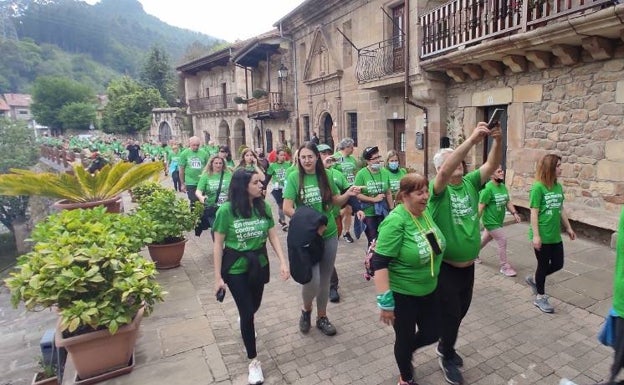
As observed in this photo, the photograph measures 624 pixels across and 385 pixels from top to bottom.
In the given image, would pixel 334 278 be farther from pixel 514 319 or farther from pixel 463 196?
pixel 463 196

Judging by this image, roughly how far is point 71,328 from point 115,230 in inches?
62.5

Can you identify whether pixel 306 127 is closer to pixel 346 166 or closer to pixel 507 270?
pixel 346 166

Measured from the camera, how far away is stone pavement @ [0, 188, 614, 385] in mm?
3301

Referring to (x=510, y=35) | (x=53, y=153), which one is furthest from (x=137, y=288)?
(x=53, y=153)

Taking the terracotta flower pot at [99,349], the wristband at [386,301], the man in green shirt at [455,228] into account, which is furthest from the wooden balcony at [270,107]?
the wristband at [386,301]

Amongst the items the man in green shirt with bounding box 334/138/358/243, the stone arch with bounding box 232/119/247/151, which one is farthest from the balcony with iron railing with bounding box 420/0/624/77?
the stone arch with bounding box 232/119/247/151

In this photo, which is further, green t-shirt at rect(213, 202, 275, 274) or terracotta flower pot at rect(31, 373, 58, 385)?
terracotta flower pot at rect(31, 373, 58, 385)

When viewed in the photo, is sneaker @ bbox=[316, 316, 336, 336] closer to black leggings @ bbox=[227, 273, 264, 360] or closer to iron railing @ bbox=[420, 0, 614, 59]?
black leggings @ bbox=[227, 273, 264, 360]

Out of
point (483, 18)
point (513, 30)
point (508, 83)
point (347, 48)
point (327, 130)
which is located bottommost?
point (327, 130)

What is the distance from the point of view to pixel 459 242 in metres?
2.91

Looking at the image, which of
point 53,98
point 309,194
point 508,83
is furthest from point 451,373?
point 53,98

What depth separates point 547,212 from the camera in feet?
13.4

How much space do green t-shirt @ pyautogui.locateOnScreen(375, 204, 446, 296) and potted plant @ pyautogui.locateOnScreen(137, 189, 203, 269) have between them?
3959 millimetres

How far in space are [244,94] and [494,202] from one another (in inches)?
883
